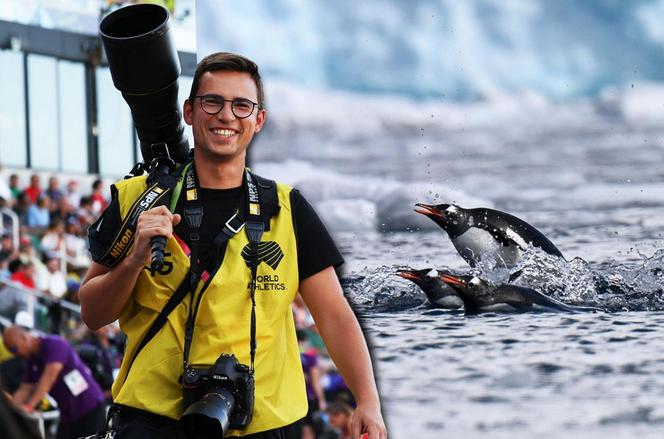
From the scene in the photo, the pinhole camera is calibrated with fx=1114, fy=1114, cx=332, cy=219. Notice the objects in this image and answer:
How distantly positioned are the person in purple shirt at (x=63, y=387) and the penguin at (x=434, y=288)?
3083 mm

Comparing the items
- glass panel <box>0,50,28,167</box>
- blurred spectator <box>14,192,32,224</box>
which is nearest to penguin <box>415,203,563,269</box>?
blurred spectator <box>14,192,32,224</box>

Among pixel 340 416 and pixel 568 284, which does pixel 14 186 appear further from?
pixel 568 284

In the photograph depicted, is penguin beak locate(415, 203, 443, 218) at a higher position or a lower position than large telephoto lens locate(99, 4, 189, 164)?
lower

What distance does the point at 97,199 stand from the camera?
35.3 ft

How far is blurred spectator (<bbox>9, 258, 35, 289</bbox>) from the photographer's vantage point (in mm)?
8238

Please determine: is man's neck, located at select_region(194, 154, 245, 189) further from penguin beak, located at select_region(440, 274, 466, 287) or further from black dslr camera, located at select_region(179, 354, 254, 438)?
penguin beak, located at select_region(440, 274, 466, 287)

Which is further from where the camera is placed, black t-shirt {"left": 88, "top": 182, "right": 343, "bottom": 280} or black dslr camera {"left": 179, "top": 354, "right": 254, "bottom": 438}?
black t-shirt {"left": 88, "top": 182, "right": 343, "bottom": 280}

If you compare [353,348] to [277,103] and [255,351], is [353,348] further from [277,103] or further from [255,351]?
[277,103]

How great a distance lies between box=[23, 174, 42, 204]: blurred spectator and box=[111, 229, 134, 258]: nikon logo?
8571mm

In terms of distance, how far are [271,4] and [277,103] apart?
0.99ft

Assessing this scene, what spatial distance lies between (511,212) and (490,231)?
0.08m

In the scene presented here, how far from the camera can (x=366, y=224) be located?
3361mm

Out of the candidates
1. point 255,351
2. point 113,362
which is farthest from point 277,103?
point 113,362

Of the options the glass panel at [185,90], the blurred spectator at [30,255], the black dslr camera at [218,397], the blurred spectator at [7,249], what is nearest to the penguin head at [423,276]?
the glass panel at [185,90]
